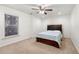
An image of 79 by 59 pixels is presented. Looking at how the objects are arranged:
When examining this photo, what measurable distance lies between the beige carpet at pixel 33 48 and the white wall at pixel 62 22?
211 mm

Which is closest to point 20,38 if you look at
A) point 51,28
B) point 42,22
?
point 42,22

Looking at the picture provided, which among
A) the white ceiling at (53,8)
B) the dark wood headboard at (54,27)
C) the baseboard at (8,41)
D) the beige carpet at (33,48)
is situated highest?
the white ceiling at (53,8)

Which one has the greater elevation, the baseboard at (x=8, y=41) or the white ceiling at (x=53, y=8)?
the white ceiling at (x=53, y=8)

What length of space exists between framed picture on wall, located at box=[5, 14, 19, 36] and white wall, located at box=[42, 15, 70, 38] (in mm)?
630

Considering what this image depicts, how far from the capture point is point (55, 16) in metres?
1.70

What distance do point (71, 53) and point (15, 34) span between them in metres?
1.23

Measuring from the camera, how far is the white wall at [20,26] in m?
1.49

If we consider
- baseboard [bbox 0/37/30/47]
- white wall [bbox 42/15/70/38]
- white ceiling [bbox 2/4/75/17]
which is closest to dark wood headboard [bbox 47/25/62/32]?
white wall [bbox 42/15/70/38]

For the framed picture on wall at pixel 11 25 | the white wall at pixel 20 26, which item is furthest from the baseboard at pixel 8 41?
the framed picture on wall at pixel 11 25

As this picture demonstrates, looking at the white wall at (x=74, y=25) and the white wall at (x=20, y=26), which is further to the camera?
the white wall at (x=74, y=25)

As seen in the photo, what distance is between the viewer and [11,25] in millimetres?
1610

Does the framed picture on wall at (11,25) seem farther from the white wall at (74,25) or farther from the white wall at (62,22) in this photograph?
the white wall at (74,25)

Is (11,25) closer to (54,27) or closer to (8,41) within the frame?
(8,41)
